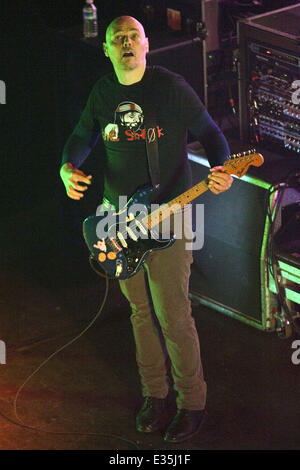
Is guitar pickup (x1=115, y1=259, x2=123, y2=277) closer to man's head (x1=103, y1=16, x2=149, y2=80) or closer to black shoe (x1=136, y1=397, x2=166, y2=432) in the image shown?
black shoe (x1=136, y1=397, x2=166, y2=432)

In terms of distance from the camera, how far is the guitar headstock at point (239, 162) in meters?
3.98

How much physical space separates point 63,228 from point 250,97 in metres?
1.50

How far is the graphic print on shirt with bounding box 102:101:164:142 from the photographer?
4.04 metres

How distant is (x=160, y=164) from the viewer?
4.08 meters

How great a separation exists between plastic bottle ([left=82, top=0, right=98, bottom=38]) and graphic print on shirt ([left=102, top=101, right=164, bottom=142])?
1370 millimetres

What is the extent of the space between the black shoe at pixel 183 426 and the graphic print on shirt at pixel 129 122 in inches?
51.2

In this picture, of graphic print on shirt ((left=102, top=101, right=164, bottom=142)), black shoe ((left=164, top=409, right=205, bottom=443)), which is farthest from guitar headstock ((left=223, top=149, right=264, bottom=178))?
black shoe ((left=164, top=409, right=205, bottom=443))

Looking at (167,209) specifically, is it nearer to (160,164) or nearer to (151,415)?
(160,164)

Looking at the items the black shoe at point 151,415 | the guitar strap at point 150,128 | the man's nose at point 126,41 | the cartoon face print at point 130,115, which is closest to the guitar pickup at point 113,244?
the guitar strap at point 150,128

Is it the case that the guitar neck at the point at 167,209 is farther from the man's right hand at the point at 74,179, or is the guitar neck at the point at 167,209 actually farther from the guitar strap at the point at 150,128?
the man's right hand at the point at 74,179

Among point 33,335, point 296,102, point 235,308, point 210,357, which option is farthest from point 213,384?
point 296,102

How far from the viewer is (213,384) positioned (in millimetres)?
4715

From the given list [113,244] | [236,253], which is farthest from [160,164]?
[236,253]
